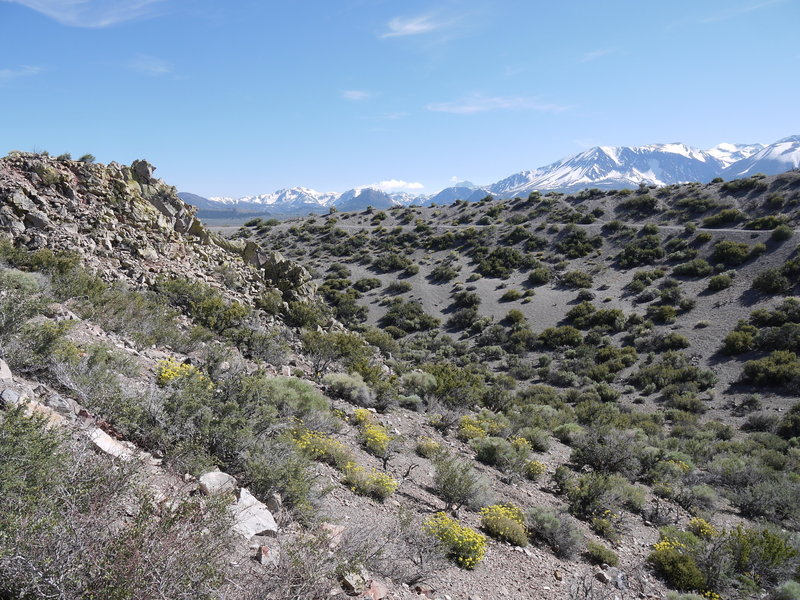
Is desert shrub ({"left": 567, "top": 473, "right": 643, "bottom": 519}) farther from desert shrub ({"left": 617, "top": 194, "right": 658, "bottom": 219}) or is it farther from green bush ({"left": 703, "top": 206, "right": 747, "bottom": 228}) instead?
desert shrub ({"left": 617, "top": 194, "right": 658, "bottom": 219})

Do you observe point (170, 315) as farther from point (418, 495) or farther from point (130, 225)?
point (418, 495)

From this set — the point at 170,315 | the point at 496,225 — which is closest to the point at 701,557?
the point at 170,315

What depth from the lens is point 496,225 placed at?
45.6 meters

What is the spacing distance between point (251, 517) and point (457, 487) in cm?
325

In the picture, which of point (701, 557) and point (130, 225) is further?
point (130, 225)

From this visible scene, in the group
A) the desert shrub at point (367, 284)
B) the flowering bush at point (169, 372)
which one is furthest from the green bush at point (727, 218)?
the flowering bush at point (169, 372)

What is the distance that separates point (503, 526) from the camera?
562 centimetres

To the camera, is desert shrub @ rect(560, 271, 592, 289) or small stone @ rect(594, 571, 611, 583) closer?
small stone @ rect(594, 571, 611, 583)

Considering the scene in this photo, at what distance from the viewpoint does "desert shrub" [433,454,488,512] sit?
19.8ft

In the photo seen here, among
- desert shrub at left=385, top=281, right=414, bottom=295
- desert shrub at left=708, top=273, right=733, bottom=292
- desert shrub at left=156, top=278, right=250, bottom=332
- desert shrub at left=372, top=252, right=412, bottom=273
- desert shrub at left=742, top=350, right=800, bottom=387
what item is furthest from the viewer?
desert shrub at left=372, top=252, right=412, bottom=273

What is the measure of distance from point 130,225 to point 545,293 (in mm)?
26392

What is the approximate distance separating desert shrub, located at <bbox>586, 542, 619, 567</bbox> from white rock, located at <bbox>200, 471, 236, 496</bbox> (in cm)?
491

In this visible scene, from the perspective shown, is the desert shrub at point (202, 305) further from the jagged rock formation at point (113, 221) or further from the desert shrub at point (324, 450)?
the desert shrub at point (324, 450)

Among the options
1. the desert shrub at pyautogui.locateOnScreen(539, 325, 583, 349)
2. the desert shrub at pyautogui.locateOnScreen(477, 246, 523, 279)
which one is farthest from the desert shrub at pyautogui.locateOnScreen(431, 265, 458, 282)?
the desert shrub at pyautogui.locateOnScreen(539, 325, 583, 349)
